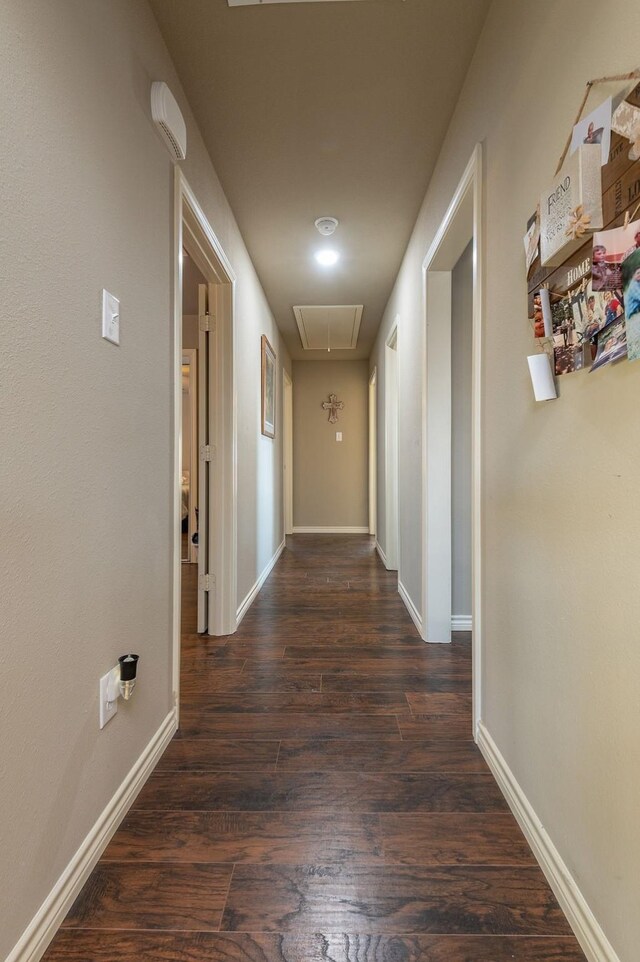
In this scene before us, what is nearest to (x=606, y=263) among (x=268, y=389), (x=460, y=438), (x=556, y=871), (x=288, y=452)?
(x=556, y=871)

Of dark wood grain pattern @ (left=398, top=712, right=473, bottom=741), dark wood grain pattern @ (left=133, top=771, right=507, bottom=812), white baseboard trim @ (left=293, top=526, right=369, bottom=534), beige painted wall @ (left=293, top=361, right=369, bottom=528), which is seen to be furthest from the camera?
white baseboard trim @ (left=293, top=526, right=369, bottom=534)

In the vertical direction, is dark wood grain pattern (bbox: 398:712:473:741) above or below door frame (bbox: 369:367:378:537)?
below

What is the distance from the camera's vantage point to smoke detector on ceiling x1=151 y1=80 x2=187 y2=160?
1365 millimetres

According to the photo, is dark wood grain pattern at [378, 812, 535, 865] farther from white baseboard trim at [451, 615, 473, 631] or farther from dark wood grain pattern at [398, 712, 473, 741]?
white baseboard trim at [451, 615, 473, 631]

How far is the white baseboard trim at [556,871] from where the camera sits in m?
0.84

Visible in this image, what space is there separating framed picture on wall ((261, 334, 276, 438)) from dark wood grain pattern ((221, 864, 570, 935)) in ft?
9.72

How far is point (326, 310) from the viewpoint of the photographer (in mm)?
4105

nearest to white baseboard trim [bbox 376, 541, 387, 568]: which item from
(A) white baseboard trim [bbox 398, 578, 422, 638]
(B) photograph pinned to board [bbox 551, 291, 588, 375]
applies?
(A) white baseboard trim [bbox 398, 578, 422, 638]

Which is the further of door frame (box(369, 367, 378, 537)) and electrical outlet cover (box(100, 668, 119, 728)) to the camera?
door frame (box(369, 367, 378, 537))

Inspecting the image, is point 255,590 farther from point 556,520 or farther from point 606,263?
point 606,263

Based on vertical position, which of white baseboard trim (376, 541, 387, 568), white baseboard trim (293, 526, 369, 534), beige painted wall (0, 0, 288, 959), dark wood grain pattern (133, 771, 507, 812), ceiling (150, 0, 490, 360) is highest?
ceiling (150, 0, 490, 360)

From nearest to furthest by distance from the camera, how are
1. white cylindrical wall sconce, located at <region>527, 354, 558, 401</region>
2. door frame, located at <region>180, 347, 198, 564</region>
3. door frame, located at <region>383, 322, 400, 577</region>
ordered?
1. white cylindrical wall sconce, located at <region>527, 354, 558, 401</region>
2. door frame, located at <region>180, 347, 198, 564</region>
3. door frame, located at <region>383, 322, 400, 577</region>

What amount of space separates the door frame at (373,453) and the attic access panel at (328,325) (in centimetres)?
53

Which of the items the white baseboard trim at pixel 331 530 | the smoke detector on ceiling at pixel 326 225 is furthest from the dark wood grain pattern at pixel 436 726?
the white baseboard trim at pixel 331 530
